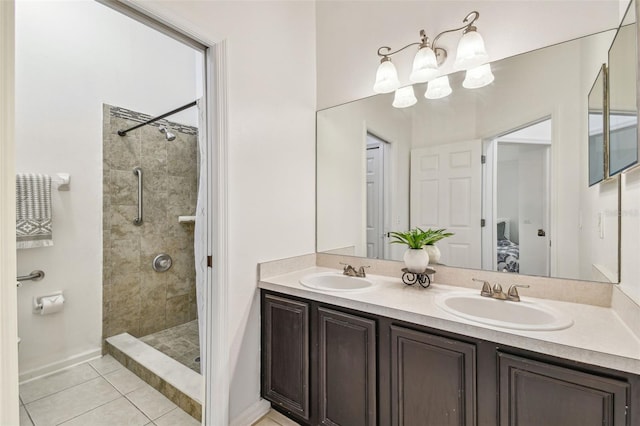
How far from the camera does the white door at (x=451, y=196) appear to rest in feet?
5.38

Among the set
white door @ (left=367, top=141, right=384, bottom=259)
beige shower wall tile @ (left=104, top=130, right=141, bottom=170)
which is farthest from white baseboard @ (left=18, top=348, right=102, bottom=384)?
white door @ (left=367, top=141, right=384, bottom=259)

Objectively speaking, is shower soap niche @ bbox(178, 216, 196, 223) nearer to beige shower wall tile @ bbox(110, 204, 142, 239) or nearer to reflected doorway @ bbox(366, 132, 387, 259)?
beige shower wall tile @ bbox(110, 204, 142, 239)

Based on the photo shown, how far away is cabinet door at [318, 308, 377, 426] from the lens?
1317 mm

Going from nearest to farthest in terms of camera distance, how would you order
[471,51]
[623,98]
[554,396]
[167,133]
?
[554,396]
[623,98]
[471,51]
[167,133]

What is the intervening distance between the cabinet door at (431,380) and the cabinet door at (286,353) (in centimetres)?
51

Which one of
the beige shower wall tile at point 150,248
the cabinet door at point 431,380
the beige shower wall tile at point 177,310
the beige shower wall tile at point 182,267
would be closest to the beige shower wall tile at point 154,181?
the beige shower wall tile at point 150,248

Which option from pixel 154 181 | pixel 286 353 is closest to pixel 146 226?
pixel 154 181

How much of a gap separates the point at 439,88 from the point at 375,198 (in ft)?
2.59

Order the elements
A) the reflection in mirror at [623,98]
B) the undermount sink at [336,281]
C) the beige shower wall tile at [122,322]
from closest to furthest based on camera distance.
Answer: the reflection in mirror at [623,98] → the undermount sink at [336,281] → the beige shower wall tile at [122,322]

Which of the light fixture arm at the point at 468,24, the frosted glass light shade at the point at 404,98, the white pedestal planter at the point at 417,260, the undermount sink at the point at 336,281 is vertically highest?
the light fixture arm at the point at 468,24

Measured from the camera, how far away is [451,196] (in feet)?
5.64

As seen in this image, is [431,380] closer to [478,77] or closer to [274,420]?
[274,420]

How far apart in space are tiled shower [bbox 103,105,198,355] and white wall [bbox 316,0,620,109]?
1515mm

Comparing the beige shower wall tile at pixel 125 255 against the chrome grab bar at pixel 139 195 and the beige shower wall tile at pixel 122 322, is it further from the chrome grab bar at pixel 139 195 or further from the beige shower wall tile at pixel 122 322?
the beige shower wall tile at pixel 122 322
